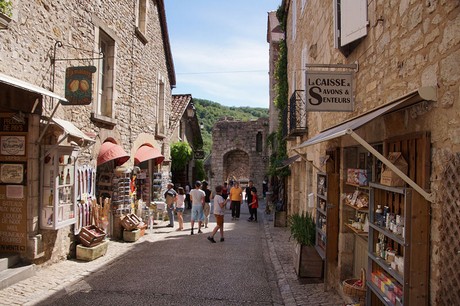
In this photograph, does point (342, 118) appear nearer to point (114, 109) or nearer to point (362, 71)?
point (362, 71)

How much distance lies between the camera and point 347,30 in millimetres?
5289

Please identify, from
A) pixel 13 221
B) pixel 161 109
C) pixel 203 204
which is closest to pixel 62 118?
pixel 13 221

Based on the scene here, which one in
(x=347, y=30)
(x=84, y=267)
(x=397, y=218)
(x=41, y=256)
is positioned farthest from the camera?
(x=84, y=267)

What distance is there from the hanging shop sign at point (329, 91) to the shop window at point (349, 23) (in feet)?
1.70

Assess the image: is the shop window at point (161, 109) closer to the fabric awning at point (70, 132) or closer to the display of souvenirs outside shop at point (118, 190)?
the display of souvenirs outside shop at point (118, 190)

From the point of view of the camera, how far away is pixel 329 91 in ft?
16.1

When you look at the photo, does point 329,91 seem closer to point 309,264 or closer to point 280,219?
point 309,264

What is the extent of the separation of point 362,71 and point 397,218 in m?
2.10

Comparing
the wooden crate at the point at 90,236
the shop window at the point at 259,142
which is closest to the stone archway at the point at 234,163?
the shop window at the point at 259,142

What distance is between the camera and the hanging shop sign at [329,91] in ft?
15.5

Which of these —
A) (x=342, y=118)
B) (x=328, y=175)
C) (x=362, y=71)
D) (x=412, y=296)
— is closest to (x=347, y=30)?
(x=362, y=71)

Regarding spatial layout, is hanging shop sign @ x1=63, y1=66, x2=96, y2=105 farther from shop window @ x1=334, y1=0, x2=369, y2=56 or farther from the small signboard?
the small signboard

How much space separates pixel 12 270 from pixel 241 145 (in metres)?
Answer: 21.4

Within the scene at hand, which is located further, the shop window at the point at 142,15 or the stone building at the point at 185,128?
the stone building at the point at 185,128
